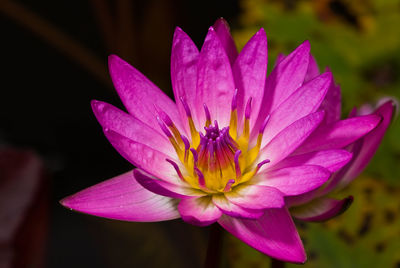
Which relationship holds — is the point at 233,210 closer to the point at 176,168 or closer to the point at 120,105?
the point at 176,168

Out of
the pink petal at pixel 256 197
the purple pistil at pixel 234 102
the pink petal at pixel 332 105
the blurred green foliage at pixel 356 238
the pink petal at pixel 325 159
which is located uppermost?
the purple pistil at pixel 234 102

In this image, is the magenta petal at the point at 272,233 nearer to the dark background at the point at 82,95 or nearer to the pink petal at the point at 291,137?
the pink petal at the point at 291,137

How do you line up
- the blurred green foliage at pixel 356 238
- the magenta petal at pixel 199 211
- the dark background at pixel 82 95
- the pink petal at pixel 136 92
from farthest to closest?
the dark background at pixel 82 95 → the blurred green foliage at pixel 356 238 → the pink petal at pixel 136 92 → the magenta petal at pixel 199 211

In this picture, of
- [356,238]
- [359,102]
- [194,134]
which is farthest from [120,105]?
[194,134]

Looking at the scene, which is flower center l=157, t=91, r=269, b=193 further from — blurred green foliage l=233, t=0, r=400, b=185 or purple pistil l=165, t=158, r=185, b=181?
blurred green foliage l=233, t=0, r=400, b=185

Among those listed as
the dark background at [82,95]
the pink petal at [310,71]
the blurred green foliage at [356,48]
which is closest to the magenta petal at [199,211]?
Answer: the pink petal at [310,71]

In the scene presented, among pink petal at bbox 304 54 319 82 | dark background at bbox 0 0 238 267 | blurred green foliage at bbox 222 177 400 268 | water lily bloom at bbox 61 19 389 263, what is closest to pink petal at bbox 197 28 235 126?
water lily bloom at bbox 61 19 389 263

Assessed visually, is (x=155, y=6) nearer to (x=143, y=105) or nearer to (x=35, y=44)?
(x=35, y=44)
